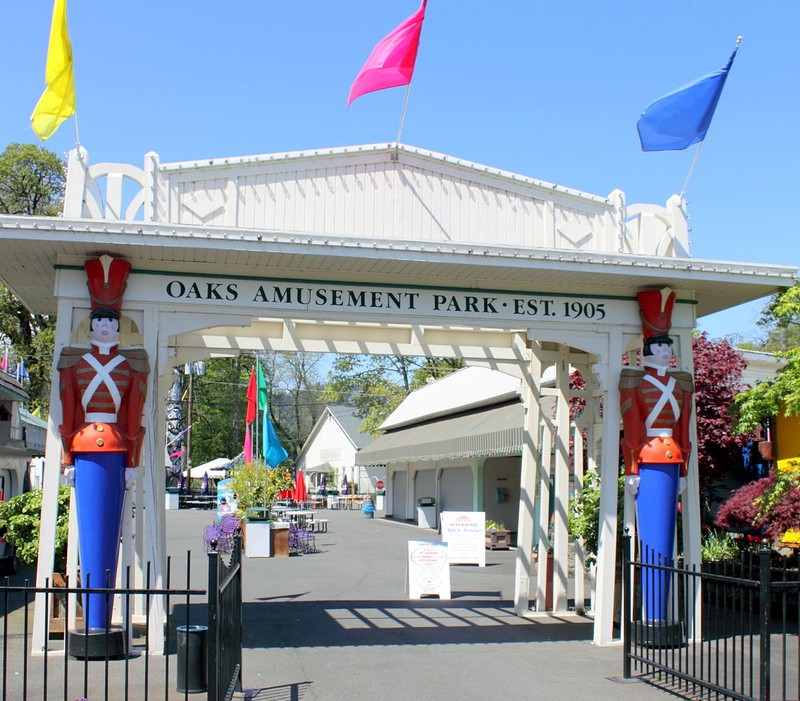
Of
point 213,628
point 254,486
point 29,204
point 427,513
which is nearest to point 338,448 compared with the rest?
point 29,204

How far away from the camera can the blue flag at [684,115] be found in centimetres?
1045

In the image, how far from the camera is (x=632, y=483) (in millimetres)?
9938

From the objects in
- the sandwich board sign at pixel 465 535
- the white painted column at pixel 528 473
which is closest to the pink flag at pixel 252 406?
the sandwich board sign at pixel 465 535

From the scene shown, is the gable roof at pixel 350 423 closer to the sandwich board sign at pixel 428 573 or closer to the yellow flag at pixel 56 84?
the sandwich board sign at pixel 428 573

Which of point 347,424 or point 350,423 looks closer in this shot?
point 347,424

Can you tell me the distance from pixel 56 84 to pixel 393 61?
3.65 meters

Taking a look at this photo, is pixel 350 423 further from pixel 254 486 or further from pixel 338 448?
pixel 254 486

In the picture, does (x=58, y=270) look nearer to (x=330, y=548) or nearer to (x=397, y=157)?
(x=397, y=157)

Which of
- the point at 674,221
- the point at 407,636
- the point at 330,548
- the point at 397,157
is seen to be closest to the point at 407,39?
the point at 397,157

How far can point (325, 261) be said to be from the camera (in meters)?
9.53

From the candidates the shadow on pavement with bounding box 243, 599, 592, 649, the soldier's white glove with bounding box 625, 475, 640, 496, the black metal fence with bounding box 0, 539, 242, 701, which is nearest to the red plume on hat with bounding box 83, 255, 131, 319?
the black metal fence with bounding box 0, 539, 242, 701

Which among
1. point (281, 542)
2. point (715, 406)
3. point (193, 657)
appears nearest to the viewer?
point (193, 657)

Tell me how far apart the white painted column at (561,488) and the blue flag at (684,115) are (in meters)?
3.11

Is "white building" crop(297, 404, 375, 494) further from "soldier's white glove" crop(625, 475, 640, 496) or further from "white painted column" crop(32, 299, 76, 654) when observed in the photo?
"white painted column" crop(32, 299, 76, 654)
